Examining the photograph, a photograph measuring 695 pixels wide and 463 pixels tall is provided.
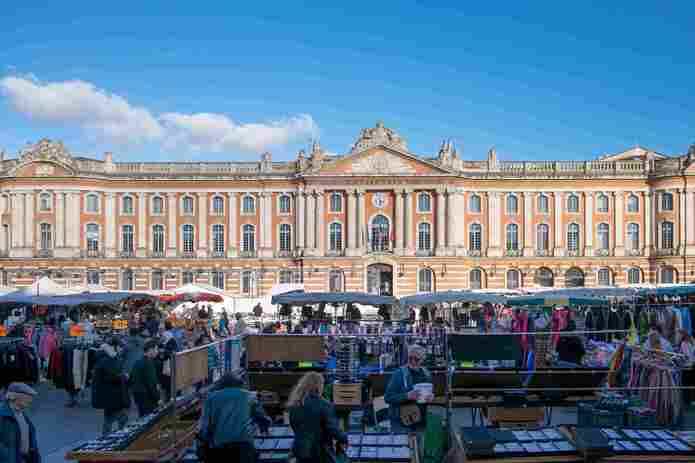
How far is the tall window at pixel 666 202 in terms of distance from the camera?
55625 millimetres

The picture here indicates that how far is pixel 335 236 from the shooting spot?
5641 cm

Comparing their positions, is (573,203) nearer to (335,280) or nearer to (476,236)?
(476,236)

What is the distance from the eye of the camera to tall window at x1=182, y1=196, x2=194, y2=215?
188 ft

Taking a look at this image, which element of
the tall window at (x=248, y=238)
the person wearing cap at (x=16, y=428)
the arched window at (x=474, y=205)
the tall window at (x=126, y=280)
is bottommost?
the tall window at (x=126, y=280)

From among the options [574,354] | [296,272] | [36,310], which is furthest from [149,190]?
[574,354]

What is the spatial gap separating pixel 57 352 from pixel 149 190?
3939cm

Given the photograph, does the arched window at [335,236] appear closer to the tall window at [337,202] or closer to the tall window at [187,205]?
the tall window at [337,202]

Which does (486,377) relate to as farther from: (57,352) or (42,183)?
(42,183)

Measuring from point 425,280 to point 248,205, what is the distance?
13528 mm

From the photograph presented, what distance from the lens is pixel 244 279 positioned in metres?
56.8

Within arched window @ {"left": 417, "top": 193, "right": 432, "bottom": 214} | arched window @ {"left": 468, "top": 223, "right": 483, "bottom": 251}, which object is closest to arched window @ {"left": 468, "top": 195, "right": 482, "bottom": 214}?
arched window @ {"left": 468, "top": 223, "right": 483, "bottom": 251}

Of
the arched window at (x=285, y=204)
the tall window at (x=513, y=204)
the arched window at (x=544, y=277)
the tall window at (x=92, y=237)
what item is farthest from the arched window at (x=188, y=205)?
the arched window at (x=544, y=277)

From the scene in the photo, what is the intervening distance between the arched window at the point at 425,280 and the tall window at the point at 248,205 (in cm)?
1252

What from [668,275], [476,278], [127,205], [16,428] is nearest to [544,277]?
[476,278]
